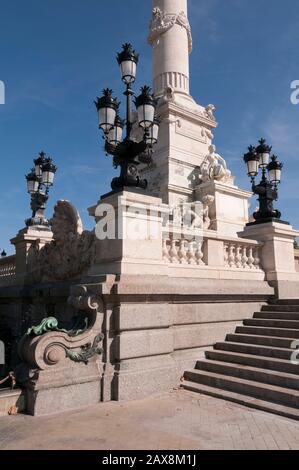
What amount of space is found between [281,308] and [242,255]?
1812 mm

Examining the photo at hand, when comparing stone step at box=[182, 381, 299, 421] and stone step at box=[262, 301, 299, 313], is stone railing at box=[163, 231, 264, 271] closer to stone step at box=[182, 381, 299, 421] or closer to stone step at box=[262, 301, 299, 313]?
stone step at box=[262, 301, 299, 313]

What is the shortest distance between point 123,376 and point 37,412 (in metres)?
1.67

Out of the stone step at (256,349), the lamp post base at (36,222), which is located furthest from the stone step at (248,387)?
the lamp post base at (36,222)

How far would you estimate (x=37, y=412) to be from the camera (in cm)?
640

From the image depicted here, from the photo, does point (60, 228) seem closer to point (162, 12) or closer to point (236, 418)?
point (236, 418)

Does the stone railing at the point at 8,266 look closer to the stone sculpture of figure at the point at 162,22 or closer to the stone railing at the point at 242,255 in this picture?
the stone railing at the point at 242,255

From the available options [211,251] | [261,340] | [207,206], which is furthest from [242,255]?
[207,206]

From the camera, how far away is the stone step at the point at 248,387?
264 inches

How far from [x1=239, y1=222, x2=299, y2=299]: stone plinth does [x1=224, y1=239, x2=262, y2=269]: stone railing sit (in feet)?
0.73

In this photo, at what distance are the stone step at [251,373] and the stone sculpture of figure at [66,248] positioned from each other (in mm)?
3822

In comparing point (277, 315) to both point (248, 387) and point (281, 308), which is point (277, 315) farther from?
point (248, 387)
